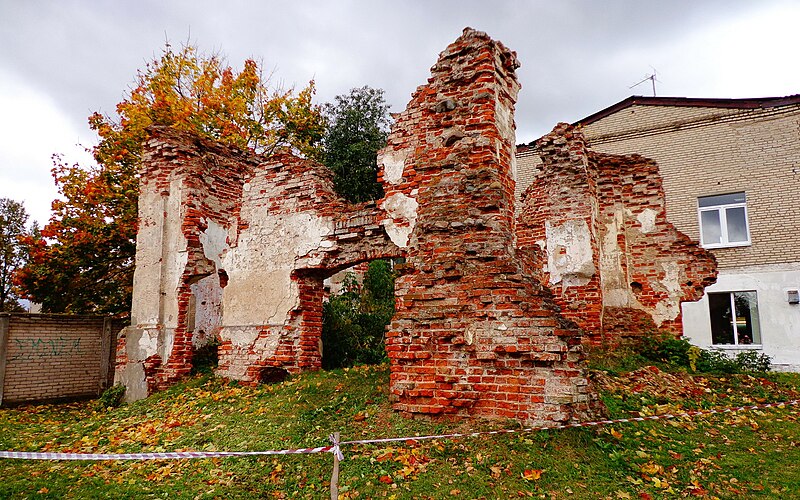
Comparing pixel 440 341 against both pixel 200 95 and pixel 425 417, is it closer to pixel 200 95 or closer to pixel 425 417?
pixel 425 417

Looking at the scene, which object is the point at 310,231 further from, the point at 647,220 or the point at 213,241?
A: the point at 647,220

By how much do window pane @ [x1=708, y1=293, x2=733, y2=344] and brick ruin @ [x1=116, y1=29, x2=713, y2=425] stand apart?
721cm

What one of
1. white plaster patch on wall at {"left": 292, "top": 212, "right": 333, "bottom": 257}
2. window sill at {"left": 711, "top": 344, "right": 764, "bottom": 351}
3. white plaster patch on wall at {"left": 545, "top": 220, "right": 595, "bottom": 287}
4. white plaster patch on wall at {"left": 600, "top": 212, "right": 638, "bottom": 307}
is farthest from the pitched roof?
white plaster patch on wall at {"left": 292, "top": 212, "right": 333, "bottom": 257}

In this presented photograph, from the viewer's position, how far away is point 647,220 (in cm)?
982

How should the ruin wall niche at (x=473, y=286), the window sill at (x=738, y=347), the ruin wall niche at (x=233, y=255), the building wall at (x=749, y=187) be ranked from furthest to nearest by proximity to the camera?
the window sill at (x=738, y=347) < the building wall at (x=749, y=187) < the ruin wall niche at (x=233, y=255) < the ruin wall niche at (x=473, y=286)

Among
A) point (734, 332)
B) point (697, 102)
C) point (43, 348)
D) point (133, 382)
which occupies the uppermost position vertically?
point (697, 102)

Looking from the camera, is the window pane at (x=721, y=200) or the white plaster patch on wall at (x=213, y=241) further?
the window pane at (x=721, y=200)

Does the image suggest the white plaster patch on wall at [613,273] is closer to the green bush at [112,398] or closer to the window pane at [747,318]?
the window pane at [747,318]

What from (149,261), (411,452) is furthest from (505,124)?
(149,261)

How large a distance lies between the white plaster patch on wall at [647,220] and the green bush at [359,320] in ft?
18.1

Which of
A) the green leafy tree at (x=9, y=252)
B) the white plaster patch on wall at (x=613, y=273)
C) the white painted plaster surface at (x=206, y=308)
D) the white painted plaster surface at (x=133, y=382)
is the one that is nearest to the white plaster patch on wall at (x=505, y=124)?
the white plaster patch on wall at (x=613, y=273)

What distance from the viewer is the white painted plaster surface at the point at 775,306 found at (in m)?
13.9

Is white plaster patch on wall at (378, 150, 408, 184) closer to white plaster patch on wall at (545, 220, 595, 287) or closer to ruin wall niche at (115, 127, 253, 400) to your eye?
ruin wall niche at (115, 127, 253, 400)

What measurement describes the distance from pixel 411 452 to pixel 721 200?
14854mm
